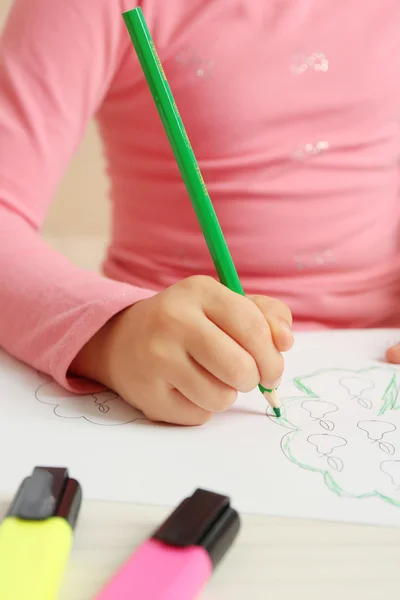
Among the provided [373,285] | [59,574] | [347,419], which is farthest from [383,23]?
[59,574]

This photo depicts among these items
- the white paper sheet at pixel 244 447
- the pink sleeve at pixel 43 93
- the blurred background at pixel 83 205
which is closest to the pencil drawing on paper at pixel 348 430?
the white paper sheet at pixel 244 447

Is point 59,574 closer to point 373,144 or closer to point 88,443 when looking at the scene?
point 88,443

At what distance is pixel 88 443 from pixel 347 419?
0.36 ft

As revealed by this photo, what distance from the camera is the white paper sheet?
0.22 metres

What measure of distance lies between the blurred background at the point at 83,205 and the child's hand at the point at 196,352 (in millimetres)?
603

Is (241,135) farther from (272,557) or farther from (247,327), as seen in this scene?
(272,557)

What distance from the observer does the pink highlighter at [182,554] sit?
0.55 feet

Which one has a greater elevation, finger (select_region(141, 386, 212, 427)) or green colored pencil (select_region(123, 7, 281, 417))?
green colored pencil (select_region(123, 7, 281, 417))

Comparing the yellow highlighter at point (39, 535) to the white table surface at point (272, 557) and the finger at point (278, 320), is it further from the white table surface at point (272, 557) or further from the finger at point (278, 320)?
the finger at point (278, 320)

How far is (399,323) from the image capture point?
0.51 meters

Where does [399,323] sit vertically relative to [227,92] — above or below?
below

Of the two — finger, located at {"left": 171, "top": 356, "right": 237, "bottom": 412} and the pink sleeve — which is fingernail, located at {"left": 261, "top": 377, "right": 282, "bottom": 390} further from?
the pink sleeve

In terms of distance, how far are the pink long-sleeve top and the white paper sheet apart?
0.43ft

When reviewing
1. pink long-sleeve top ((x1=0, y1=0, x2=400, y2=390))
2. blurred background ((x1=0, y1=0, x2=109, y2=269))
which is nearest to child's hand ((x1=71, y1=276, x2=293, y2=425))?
pink long-sleeve top ((x1=0, y1=0, x2=400, y2=390))
